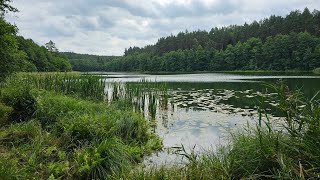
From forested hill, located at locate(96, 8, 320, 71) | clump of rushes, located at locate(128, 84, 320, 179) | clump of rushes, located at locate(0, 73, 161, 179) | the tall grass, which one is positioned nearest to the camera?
clump of rushes, located at locate(128, 84, 320, 179)

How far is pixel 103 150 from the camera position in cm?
595

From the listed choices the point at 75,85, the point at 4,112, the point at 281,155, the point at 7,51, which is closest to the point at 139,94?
the point at 75,85

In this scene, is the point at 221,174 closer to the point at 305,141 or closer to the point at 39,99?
the point at 305,141

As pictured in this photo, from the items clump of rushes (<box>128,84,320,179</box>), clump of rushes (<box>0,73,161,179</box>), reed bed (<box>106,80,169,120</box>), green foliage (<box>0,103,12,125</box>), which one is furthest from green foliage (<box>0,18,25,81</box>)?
clump of rushes (<box>128,84,320,179</box>)

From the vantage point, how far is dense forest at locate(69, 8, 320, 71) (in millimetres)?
71562

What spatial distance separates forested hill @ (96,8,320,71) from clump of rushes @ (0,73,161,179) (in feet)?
222

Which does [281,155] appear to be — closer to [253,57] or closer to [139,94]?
[139,94]

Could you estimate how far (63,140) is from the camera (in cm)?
712

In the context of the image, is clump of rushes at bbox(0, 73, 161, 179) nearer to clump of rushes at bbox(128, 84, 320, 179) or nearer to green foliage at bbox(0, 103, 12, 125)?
green foliage at bbox(0, 103, 12, 125)

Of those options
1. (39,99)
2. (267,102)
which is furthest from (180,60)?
(39,99)

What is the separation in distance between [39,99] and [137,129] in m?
3.58

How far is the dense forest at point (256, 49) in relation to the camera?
7156cm

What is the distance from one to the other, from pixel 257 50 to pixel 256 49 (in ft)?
1.40

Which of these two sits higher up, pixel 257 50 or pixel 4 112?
pixel 257 50
